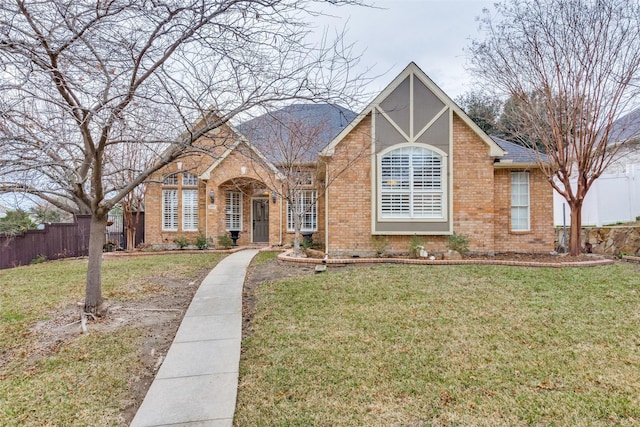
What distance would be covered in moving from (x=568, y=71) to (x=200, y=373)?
11.8 metres

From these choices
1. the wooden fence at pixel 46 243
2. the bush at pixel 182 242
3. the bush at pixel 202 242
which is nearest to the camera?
the wooden fence at pixel 46 243

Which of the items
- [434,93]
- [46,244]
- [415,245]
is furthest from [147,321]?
[46,244]

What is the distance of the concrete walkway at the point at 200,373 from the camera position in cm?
334

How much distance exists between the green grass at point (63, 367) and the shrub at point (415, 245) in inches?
277

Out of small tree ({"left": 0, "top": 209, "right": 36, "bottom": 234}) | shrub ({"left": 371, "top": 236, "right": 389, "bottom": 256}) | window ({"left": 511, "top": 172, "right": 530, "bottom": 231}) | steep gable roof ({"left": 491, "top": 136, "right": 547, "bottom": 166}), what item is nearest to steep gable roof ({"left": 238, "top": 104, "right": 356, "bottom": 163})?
shrub ({"left": 371, "top": 236, "right": 389, "bottom": 256})

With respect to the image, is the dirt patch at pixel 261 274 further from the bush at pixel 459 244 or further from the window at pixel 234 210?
the window at pixel 234 210

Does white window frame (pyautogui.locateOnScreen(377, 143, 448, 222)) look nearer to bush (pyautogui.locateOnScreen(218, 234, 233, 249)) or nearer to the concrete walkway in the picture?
the concrete walkway

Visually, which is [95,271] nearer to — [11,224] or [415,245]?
[11,224]

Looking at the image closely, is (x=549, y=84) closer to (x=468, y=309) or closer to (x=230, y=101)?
(x=468, y=309)

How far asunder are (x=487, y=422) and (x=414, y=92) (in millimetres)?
10046

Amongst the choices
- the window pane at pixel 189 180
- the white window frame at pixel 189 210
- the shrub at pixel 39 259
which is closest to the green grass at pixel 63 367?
the shrub at pixel 39 259

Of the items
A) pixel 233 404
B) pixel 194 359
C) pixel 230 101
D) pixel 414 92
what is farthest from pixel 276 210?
pixel 233 404

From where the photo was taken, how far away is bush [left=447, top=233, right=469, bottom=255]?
429 inches

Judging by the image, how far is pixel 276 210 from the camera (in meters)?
15.9
